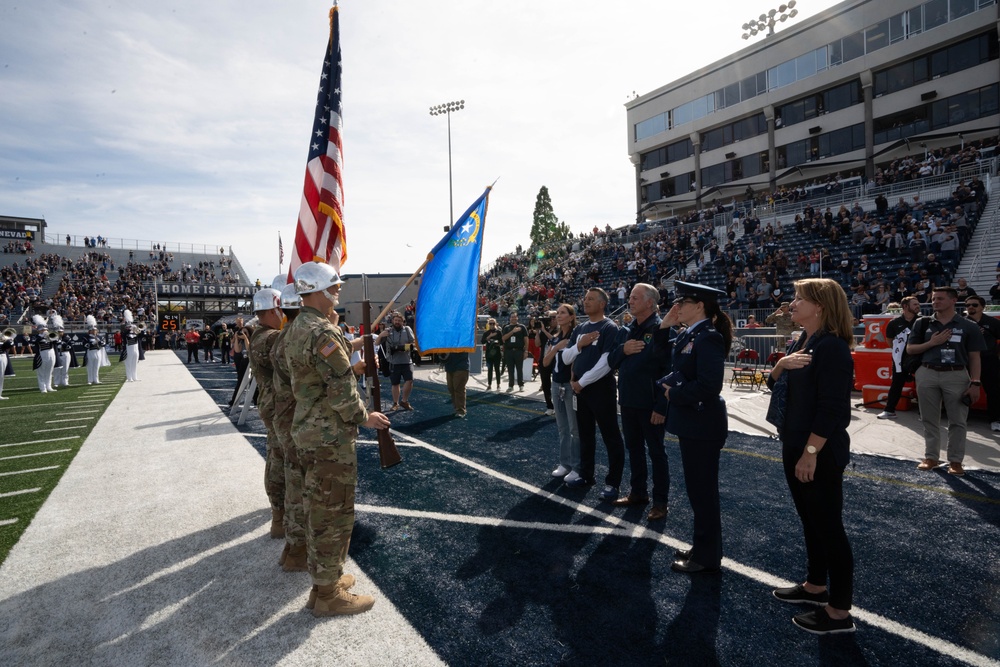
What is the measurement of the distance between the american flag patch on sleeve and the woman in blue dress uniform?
240 centimetres

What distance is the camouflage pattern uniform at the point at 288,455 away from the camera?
3676 millimetres

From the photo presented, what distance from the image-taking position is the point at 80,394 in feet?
46.8

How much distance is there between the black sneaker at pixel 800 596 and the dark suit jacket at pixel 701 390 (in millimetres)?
982

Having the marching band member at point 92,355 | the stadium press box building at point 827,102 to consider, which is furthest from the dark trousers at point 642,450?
the stadium press box building at point 827,102

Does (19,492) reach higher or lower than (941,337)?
lower

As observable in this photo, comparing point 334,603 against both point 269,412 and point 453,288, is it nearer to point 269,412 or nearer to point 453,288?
point 269,412

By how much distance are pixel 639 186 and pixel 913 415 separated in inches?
1683

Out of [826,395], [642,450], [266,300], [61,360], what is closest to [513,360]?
[642,450]

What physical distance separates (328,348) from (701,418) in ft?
8.51

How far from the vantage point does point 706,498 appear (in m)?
3.69

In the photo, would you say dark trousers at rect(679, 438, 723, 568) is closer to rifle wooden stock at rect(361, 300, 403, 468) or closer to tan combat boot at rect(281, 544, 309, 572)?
rifle wooden stock at rect(361, 300, 403, 468)

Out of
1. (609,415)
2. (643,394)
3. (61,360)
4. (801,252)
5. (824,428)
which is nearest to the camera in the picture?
(824,428)

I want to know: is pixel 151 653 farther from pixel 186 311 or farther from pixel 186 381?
pixel 186 311

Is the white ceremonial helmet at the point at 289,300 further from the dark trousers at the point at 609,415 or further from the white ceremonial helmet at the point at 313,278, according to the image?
the dark trousers at the point at 609,415
